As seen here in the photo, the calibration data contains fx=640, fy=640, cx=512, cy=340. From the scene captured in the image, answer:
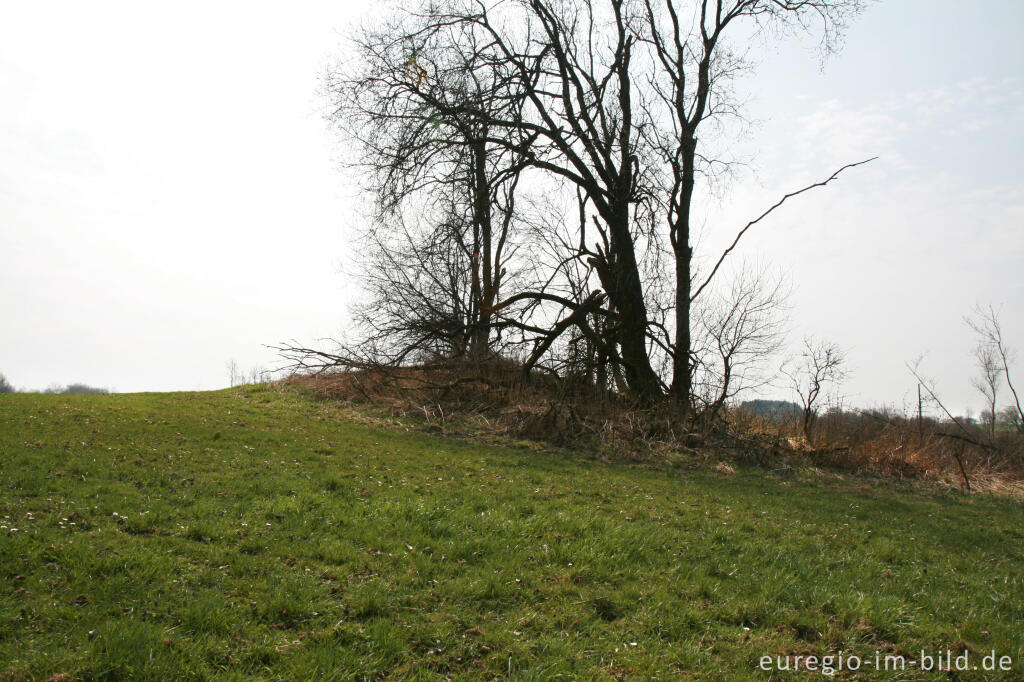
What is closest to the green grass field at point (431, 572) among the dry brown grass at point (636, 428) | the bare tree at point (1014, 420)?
the dry brown grass at point (636, 428)

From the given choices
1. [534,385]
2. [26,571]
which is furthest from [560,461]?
[26,571]

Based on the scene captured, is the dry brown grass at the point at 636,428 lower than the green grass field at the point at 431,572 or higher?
higher

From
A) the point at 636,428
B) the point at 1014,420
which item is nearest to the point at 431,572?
the point at 636,428

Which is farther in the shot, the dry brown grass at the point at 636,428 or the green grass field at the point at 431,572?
the dry brown grass at the point at 636,428

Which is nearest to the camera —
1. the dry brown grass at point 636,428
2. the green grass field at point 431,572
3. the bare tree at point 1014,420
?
the green grass field at point 431,572

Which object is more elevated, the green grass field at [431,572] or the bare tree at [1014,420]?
the bare tree at [1014,420]

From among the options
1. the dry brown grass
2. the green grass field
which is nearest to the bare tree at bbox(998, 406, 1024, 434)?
the dry brown grass

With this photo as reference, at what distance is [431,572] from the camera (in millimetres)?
5496

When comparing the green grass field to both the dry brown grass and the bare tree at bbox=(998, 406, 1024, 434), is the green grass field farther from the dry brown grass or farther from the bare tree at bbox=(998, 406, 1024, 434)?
the bare tree at bbox=(998, 406, 1024, 434)

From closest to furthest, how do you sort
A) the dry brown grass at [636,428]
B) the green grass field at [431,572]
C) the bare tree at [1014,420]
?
the green grass field at [431,572] < the dry brown grass at [636,428] < the bare tree at [1014,420]

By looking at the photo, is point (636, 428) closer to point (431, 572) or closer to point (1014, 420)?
point (431, 572)

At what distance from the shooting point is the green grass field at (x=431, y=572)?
4172 millimetres

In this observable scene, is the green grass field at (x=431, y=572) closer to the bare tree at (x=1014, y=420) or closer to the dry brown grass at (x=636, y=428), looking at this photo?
the dry brown grass at (x=636, y=428)

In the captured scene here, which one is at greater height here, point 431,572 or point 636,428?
point 636,428
